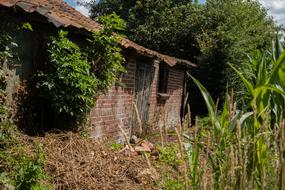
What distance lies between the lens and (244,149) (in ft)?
5.44

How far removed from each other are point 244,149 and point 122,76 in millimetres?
6749

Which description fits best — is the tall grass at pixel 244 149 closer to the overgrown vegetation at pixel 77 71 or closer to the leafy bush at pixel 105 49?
the overgrown vegetation at pixel 77 71

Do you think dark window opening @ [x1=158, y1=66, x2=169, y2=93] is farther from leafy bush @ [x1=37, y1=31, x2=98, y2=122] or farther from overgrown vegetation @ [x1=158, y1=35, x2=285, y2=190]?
overgrown vegetation @ [x1=158, y1=35, x2=285, y2=190]

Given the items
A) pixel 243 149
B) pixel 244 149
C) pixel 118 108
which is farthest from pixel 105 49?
pixel 244 149

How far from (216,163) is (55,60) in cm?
367

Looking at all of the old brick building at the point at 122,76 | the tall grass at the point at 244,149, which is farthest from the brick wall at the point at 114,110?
the tall grass at the point at 244,149

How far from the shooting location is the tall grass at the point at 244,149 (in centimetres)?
164

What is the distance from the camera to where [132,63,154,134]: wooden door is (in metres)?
9.50

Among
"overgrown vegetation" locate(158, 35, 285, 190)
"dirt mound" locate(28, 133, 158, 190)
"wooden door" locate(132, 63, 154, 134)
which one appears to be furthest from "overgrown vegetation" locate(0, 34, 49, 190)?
"wooden door" locate(132, 63, 154, 134)

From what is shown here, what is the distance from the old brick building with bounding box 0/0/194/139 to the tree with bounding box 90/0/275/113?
1430mm

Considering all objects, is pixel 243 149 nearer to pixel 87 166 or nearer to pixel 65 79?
pixel 87 166

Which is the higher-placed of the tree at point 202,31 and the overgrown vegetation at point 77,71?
the tree at point 202,31

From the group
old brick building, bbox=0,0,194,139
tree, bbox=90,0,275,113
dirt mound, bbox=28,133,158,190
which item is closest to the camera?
dirt mound, bbox=28,133,158,190

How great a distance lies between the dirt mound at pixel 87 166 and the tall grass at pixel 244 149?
2.21 m
